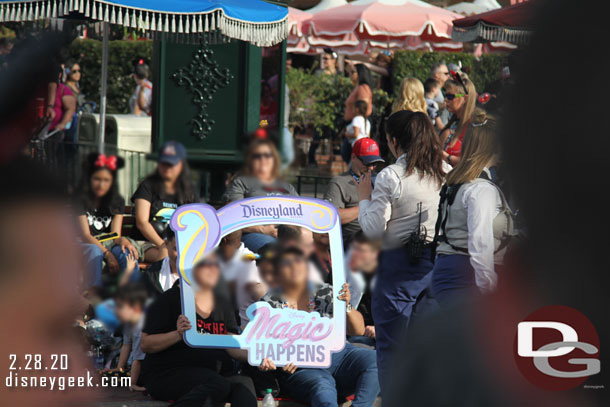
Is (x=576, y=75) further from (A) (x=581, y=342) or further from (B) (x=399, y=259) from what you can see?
(B) (x=399, y=259)

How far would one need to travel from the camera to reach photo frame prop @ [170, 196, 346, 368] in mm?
1649

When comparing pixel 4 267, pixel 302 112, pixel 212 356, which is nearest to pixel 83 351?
pixel 4 267

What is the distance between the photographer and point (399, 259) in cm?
135

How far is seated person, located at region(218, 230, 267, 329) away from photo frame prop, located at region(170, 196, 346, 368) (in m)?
0.04

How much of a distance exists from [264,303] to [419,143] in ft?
4.07

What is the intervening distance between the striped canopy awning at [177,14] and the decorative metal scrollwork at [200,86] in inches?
50.7

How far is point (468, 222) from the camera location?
237 centimetres

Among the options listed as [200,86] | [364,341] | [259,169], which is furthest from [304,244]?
[364,341]

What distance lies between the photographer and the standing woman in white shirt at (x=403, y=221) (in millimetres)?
1448

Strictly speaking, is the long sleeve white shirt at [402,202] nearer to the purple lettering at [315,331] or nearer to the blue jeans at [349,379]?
the purple lettering at [315,331]

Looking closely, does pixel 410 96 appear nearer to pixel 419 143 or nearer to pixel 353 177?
pixel 353 177

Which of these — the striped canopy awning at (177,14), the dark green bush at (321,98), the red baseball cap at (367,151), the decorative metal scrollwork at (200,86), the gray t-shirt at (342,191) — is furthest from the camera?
the dark green bush at (321,98)

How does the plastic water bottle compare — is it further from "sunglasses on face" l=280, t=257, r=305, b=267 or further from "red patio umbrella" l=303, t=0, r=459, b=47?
"red patio umbrella" l=303, t=0, r=459, b=47

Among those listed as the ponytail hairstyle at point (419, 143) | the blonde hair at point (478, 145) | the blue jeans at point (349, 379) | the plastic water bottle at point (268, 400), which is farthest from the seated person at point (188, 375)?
the blonde hair at point (478, 145)
